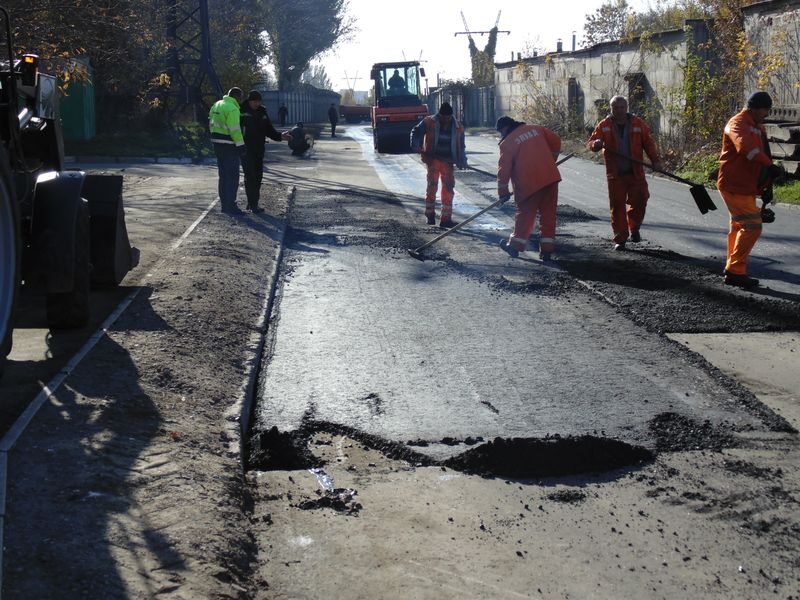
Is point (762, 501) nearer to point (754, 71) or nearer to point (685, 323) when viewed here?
point (685, 323)

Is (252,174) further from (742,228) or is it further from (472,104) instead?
(472,104)

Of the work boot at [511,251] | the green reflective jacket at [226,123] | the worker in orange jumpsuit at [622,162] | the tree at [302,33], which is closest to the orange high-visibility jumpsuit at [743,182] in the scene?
the worker in orange jumpsuit at [622,162]

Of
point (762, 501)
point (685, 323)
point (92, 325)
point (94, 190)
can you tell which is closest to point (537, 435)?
point (762, 501)

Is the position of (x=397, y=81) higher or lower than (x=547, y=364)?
higher

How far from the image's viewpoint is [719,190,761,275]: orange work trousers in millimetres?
9336

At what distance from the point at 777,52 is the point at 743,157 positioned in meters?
14.2

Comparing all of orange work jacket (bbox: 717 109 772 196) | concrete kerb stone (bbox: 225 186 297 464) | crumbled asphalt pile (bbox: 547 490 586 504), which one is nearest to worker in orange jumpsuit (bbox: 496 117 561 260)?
orange work jacket (bbox: 717 109 772 196)

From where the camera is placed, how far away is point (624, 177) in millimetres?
11984

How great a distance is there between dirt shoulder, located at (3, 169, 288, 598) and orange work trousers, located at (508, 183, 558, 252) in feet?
13.6

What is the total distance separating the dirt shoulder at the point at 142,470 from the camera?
3539 mm

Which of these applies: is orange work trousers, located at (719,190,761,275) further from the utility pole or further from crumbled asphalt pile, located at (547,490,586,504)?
the utility pole

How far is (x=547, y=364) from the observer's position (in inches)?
266

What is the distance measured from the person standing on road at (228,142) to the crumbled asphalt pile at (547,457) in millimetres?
10005

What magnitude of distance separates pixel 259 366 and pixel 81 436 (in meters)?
2.06
